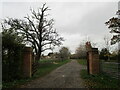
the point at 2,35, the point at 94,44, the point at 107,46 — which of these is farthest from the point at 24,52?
the point at 94,44

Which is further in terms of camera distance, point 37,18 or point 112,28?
point 37,18

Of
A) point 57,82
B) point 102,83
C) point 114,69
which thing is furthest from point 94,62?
point 57,82

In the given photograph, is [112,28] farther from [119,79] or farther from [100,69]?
[119,79]

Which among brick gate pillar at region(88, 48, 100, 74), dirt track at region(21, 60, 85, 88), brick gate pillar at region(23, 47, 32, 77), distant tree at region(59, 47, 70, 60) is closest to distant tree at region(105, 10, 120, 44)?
brick gate pillar at region(88, 48, 100, 74)

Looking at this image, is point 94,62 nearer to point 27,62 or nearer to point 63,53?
point 27,62

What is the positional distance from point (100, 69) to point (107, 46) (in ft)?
137

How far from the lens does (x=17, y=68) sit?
12742 mm

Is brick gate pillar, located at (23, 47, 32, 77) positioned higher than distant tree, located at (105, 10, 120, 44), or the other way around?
distant tree, located at (105, 10, 120, 44)

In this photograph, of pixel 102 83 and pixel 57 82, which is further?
pixel 57 82

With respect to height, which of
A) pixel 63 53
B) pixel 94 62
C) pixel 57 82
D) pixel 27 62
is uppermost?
pixel 63 53

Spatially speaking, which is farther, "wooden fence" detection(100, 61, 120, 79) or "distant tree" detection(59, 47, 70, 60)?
"distant tree" detection(59, 47, 70, 60)

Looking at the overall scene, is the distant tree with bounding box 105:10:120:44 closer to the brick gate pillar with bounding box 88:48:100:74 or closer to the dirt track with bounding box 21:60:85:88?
the brick gate pillar with bounding box 88:48:100:74

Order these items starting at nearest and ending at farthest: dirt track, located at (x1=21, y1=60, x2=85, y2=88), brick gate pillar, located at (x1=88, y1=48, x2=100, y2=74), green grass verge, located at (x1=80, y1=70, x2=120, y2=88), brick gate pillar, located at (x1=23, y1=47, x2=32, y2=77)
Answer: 1. green grass verge, located at (x1=80, y1=70, x2=120, y2=88)
2. dirt track, located at (x1=21, y1=60, x2=85, y2=88)
3. brick gate pillar, located at (x1=23, y1=47, x2=32, y2=77)
4. brick gate pillar, located at (x1=88, y1=48, x2=100, y2=74)

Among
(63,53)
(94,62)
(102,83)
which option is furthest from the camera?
(63,53)
